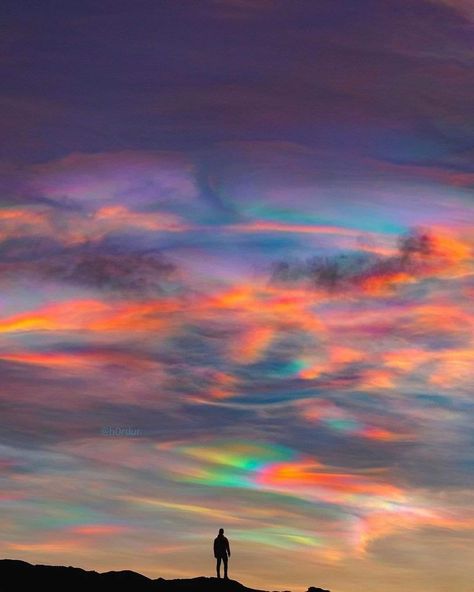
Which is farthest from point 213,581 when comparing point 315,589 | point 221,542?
point 315,589

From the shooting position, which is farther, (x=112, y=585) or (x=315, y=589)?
(x=315, y=589)

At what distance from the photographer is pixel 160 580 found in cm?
7500

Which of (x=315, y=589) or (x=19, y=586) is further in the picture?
(x=315, y=589)

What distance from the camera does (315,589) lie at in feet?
266

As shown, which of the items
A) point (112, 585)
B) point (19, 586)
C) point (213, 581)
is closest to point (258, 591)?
point (213, 581)

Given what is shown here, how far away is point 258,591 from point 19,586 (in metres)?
15.6

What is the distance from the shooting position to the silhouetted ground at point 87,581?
72812 mm

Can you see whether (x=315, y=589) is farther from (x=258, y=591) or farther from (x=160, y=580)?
(x=160, y=580)

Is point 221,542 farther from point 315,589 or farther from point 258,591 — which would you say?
point 315,589

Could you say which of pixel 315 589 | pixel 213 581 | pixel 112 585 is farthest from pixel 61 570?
pixel 315 589

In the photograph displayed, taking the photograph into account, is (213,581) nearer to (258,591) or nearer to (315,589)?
(258,591)

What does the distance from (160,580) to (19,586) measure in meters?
9.13

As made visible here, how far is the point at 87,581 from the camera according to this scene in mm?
73938

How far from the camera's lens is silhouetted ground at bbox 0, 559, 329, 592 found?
72812 millimetres
